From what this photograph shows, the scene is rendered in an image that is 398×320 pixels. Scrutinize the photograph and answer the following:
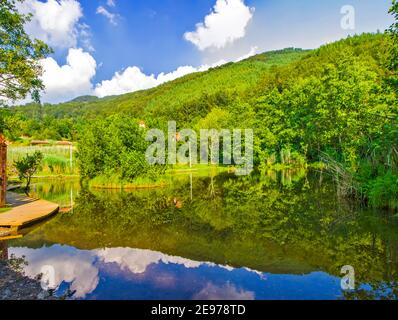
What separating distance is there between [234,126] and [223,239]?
31.0 m

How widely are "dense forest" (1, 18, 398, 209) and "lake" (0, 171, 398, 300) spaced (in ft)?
5.35

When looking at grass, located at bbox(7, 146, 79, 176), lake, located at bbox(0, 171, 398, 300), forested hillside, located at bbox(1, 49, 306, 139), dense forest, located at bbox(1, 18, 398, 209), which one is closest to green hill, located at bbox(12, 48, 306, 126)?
forested hillside, located at bbox(1, 49, 306, 139)

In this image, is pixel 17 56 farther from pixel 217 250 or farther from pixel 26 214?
pixel 217 250

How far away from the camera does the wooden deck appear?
9.28 m

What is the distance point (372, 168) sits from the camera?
487 inches

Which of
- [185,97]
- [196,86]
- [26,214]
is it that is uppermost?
[196,86]

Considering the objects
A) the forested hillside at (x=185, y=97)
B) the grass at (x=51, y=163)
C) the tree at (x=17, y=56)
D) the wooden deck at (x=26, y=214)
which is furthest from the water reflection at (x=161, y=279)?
the forested hillside at (x=185, y=97)

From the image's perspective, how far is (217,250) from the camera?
311 inches

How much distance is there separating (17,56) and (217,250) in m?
8.51

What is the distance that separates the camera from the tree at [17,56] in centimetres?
1030

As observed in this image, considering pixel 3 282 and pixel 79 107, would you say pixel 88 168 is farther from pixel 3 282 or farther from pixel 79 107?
pixel 79 107

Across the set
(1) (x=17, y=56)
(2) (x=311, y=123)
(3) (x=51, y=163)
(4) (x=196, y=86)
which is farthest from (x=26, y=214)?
(4) (x=196, y=86)
